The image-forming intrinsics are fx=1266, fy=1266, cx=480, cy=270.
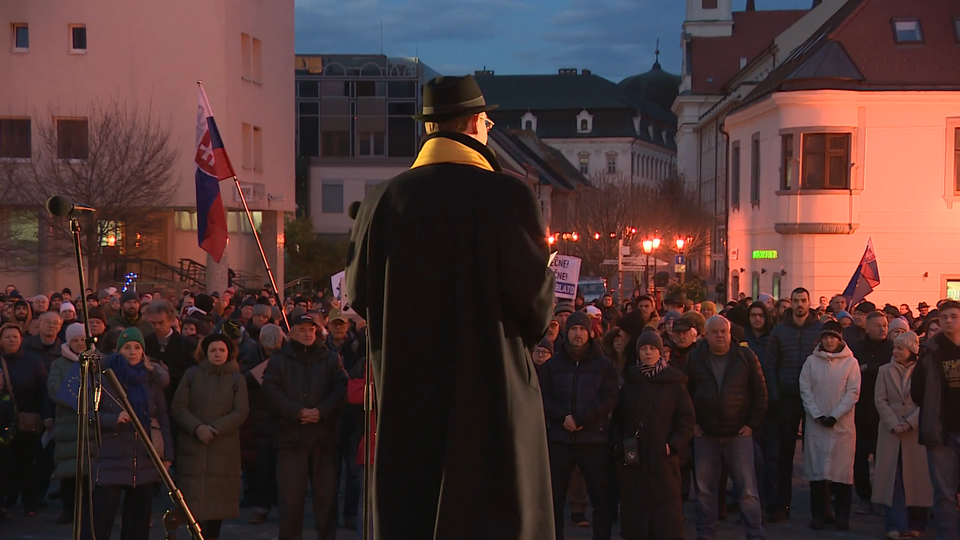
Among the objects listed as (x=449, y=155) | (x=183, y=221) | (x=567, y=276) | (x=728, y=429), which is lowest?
(x=728, y=429)

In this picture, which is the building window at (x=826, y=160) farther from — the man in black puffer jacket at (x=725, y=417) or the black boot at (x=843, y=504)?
the man in black puffer jacket at (x=725, y=417)

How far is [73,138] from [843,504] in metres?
30.8

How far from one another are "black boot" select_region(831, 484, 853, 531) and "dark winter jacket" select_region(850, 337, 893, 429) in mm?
1248

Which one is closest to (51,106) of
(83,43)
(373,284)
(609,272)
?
(83,43)

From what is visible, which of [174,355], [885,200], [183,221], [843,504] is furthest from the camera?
[183,221]

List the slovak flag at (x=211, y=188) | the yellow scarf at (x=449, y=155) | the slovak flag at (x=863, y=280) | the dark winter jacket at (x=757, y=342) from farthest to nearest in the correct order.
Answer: the slovak flag at (x=863, y=280)
the slovak flag at (x=211, y=188)
the dark winter jacket at (x=757, y=342)
the yellow scarf at (x=449, y=155)

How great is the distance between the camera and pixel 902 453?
35.5ft

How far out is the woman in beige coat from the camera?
35.2 feet

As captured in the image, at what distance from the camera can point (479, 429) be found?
3900mm

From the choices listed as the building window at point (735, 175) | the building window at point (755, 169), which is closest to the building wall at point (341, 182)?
the building window at point (735, 175)

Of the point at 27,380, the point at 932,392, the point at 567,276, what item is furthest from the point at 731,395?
the point at 567,276

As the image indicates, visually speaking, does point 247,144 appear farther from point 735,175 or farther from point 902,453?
point 902,453

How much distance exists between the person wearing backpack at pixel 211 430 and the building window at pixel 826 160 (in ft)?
85.9

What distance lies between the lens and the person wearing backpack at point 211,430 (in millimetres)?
9430
